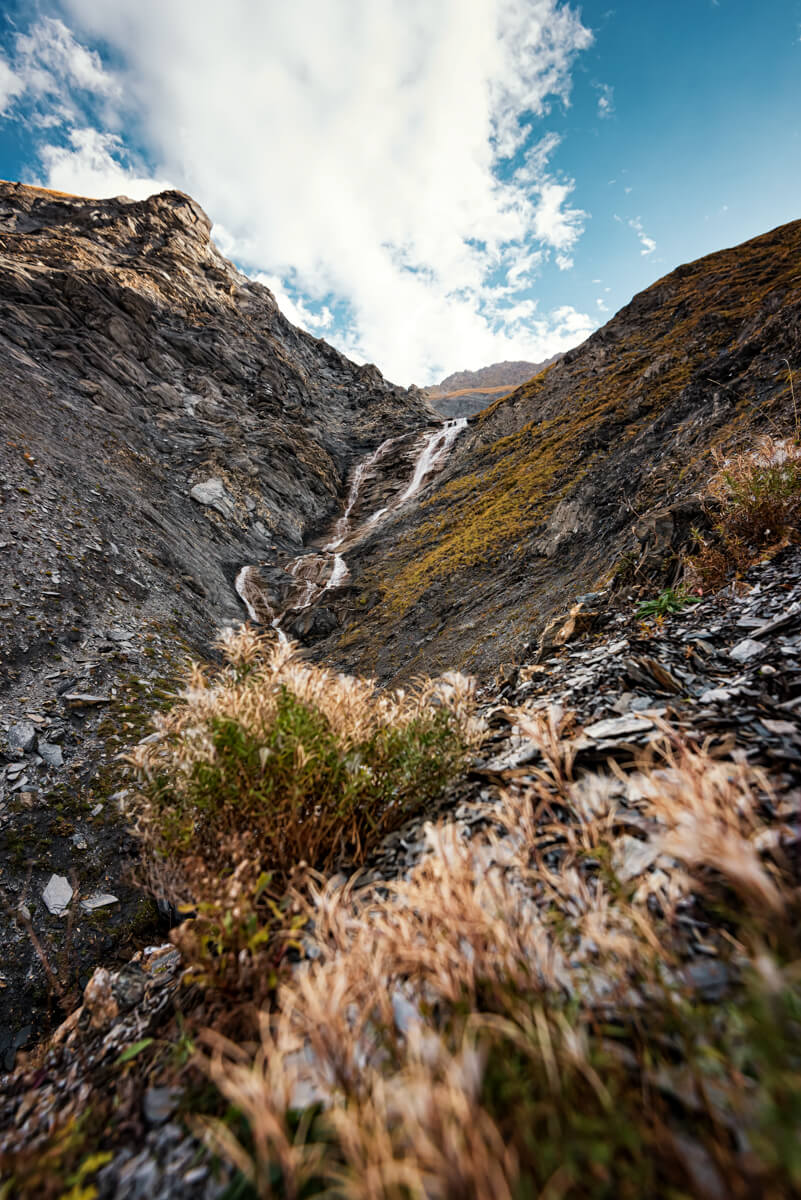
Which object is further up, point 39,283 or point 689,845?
point 39,283

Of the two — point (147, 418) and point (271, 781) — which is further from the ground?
point (147, 418)

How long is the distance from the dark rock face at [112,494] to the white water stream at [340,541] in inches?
41.2

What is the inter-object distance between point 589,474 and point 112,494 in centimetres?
2465

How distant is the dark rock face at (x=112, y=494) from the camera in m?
8.49

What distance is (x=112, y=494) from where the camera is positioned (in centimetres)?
2333

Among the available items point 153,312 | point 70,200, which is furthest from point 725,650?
point 70,200

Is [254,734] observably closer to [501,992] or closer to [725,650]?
[501,992]

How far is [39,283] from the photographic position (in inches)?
1443

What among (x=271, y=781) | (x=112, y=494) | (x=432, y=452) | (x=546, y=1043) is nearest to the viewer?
(x=546, y=1043)

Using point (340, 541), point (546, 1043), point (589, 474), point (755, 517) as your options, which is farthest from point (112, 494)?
point (546, 1043)

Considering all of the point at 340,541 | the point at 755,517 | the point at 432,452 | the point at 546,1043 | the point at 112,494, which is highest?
the point at 432,452

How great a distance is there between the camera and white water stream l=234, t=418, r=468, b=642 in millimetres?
27500

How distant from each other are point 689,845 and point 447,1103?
1.27m

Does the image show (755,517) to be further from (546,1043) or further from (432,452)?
(432,452)
